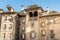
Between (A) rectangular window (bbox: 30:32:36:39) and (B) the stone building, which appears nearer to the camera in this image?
(B) the stone building

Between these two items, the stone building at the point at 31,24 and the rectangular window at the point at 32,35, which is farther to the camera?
the rectangular window at the point at 32,35

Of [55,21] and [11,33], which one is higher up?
[55,21]

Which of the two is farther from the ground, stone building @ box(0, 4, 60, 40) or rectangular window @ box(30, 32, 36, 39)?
stone building @ box(0, 4, 60, 40)

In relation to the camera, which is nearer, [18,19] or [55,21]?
[55,21]

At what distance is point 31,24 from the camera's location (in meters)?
49.2

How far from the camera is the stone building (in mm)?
46906

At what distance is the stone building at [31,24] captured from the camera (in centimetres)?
4691

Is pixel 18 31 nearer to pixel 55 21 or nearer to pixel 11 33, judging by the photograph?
pixel 11 33

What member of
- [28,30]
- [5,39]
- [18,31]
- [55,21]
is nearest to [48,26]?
[55,21]

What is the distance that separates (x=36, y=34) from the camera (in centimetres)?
4800

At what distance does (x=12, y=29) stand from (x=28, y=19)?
593 centimetres

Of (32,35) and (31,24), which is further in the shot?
(31,24)

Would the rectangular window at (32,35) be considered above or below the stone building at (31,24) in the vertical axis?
below

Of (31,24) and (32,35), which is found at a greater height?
(31,24)
